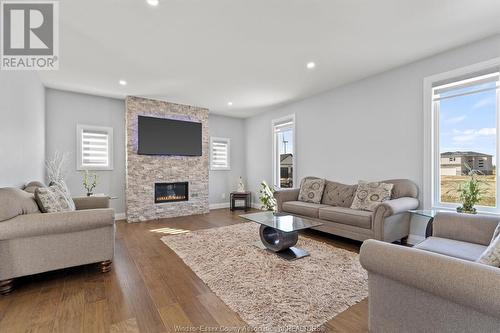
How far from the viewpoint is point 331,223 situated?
3539 millimetres

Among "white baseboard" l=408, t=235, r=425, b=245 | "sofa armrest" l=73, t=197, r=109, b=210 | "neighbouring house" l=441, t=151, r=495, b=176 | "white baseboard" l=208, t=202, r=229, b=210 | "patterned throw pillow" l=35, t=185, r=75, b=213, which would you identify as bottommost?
"white baseboard" l=208, t=202, r=229, b=210

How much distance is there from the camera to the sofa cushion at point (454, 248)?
1.64 m

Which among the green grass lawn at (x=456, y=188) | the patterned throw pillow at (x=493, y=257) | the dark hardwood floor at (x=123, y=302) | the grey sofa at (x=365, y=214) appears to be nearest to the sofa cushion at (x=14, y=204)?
the dark hardwood floor at (x=123, y=302)

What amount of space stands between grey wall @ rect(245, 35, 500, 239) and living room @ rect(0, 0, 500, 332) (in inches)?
1.1

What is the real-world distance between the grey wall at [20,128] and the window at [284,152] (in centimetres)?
471

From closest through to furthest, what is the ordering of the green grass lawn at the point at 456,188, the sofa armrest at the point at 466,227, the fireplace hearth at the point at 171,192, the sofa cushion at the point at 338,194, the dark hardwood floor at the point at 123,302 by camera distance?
the dark hardwood floor at the point at 123,302, the sofa armrest at the point at 466,227, the green grass lawn at the point at 456,188, the sofa cushion at the point at 338,194, the fireplace hearth at the point at 171,192

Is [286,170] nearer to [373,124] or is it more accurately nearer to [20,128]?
[373,124]

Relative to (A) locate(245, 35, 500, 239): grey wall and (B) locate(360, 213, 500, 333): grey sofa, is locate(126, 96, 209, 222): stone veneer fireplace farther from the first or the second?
(B) locate(360, 213, 500, 333): grey sofa

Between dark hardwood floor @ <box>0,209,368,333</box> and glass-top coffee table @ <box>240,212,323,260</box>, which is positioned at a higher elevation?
glass-top coffee table @ <box>240,212,323,260</box>

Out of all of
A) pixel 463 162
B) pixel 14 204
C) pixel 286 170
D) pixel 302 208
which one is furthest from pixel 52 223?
pixel 463 162

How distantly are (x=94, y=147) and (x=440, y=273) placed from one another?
5.75 meters

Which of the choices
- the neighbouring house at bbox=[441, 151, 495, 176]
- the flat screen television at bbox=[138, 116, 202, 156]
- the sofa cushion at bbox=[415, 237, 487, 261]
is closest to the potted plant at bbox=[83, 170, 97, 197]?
the flat screen television at bbox=[138, 116, 202, 156]

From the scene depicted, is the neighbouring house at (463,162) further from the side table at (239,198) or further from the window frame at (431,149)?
the side table at (239,198)

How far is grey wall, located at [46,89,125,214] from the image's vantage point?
4.48m
